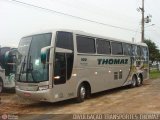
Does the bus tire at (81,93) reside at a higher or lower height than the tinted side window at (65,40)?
lower

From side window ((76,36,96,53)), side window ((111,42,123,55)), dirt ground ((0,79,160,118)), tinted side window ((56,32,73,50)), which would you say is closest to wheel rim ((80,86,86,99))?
dirt ground ((0,79,160,118))

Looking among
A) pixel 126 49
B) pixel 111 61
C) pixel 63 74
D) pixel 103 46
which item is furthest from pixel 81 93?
pixel 126 49

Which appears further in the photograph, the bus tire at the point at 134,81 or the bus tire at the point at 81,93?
the bus tire at the point at 134,81

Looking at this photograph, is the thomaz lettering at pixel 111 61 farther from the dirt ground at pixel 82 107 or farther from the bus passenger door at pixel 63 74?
the bus passenger door at pixel 63 74

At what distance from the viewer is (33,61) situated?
13.9 m

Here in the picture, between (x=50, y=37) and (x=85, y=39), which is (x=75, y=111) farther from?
(x=85, y=39)

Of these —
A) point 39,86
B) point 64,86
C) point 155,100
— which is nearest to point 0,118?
point 39,86

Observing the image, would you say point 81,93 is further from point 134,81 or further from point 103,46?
point 134,81

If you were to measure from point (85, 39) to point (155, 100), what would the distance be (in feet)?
14.1

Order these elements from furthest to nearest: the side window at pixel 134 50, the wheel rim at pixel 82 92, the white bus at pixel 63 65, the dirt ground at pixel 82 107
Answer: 1. the side window at pixel 134 50
2. the wheel rim at pixel 82 92
3. the white bus at pixel 63 65
4. the dirt ground at pixel 82 107

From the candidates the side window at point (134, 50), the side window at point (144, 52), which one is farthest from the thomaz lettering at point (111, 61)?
the side window at point (144, 52)

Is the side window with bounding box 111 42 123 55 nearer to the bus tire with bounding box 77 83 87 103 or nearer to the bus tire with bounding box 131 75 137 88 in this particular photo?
the bus tire with bounding box 131 75 137 88

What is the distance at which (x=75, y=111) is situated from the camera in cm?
1280

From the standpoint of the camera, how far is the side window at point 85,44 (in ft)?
50.7
